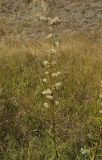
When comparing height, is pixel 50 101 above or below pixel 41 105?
A: above

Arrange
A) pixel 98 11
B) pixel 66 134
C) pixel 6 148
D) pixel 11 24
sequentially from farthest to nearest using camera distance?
pixel 98 11 → pixel 11 24 → pixel 66 134 → pixel 6 148

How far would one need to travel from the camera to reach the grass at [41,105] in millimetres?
4699

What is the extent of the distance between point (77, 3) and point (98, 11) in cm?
88

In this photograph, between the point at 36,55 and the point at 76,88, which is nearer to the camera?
the point at 76,88

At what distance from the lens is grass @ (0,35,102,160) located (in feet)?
15.4

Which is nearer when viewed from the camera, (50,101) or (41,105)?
(50,101)

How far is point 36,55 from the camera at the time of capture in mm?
7559

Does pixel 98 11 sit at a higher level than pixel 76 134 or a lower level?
lower

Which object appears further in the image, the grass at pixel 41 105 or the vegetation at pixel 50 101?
the grass at pixel 41 105

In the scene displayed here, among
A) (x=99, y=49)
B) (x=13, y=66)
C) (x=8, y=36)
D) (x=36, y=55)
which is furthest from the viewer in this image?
(x=8, y=36)

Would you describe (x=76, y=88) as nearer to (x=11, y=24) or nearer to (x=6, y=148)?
(x=6, y=148)

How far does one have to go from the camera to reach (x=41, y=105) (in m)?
5.55

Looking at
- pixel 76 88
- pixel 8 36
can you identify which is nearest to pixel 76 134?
pixel 76 88

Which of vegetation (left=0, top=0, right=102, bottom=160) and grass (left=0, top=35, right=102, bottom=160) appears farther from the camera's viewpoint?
grass (left=0, top=35, right=102, bottom=160)
